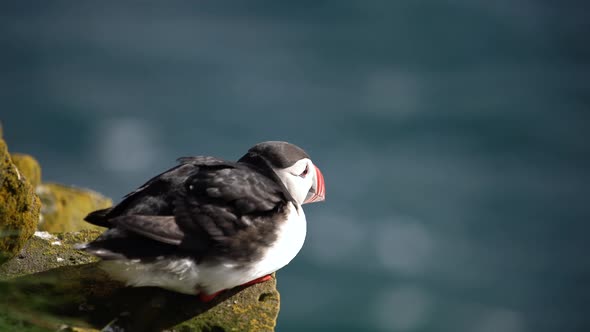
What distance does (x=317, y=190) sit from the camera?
6703 mm

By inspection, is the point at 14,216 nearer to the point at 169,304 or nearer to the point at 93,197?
the point at 169,304

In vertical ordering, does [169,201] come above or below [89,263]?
above

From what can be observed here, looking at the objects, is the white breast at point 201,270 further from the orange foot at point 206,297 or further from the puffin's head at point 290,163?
the puffin's head at point 290,163

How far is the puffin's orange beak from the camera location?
21.9ft

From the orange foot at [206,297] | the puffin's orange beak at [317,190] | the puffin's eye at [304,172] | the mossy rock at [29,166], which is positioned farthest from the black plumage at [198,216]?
the mossy rock at [29,166]

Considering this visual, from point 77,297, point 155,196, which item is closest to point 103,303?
point 77,297

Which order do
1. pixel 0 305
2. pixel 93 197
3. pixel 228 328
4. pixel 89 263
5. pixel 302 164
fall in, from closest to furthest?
pixel 0 305, pixel 228 328, pixel 89 263, pixel 302 164, pixel 93 197

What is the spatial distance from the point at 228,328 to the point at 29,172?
4.50 m

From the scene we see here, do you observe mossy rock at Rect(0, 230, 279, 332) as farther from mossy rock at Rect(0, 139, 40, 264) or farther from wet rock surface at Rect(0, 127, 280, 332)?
mossy rock at Rect(0, 139, 40, 264)

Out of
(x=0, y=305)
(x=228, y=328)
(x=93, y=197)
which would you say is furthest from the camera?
(x=93, y=197)

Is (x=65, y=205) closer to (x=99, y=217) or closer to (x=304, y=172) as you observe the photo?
(x=99, y=217)

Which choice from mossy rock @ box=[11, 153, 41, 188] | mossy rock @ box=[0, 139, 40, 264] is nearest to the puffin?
mossy rock @ box=[0, 139, 40, 264]

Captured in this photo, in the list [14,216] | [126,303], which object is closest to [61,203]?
[14,216]

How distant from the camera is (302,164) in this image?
636 cm
